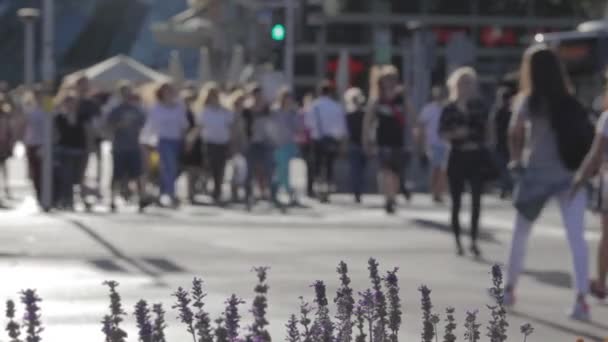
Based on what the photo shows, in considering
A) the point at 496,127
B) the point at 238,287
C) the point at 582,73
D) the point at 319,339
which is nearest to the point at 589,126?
the point at 238,287

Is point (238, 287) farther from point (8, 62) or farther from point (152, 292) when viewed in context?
point (8, 62)

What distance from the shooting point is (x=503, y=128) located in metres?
27.3

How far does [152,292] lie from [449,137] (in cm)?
434

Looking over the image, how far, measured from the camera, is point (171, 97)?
24266mm

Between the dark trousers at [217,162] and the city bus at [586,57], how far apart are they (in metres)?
13.3

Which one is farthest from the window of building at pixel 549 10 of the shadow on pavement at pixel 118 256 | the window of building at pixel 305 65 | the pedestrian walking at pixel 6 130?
the shadow on pavement at pixel 118 256

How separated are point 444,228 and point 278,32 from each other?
13.3 meters

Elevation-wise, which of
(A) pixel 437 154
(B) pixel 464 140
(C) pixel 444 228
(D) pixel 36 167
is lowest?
(C) pixel 444 228

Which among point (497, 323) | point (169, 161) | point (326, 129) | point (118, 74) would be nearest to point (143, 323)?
point (497, 323)

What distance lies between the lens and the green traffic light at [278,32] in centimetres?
3319

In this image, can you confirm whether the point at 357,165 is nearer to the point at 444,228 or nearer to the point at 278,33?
the point at 444,228

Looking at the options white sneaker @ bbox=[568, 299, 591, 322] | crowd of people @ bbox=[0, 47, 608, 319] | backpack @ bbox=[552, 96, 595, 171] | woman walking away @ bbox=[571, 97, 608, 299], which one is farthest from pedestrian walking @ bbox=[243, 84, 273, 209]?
white sneaker @ bbox=[568, 299, 591, 322]

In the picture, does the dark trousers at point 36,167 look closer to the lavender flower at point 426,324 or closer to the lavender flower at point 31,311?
the lavender flower at point 426,324

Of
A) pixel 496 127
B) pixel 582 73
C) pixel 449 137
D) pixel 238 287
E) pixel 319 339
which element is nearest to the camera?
pixel 319 339
